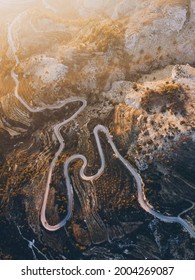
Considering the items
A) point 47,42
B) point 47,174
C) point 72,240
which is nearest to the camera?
point 72,240

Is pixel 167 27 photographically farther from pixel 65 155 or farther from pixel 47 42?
pixel 65 155

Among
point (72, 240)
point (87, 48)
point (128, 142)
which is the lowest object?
point (72, 240)

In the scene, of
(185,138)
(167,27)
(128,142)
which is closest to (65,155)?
(128,142)

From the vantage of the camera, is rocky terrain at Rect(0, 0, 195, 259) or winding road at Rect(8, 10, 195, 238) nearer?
winding road at Rect(8, 10, 195, 238)

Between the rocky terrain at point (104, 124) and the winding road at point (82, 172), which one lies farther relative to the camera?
the rocky terrain at point (104, 124)

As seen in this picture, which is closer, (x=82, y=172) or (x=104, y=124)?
(x=82, y=172)

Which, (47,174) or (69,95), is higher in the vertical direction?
(69,95)

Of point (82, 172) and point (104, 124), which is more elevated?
point (104, 124)

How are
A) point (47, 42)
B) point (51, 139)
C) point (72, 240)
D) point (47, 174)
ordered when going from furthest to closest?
point (47, 42) → point (51, 139) → point (47, 174) → point (72, 240)
